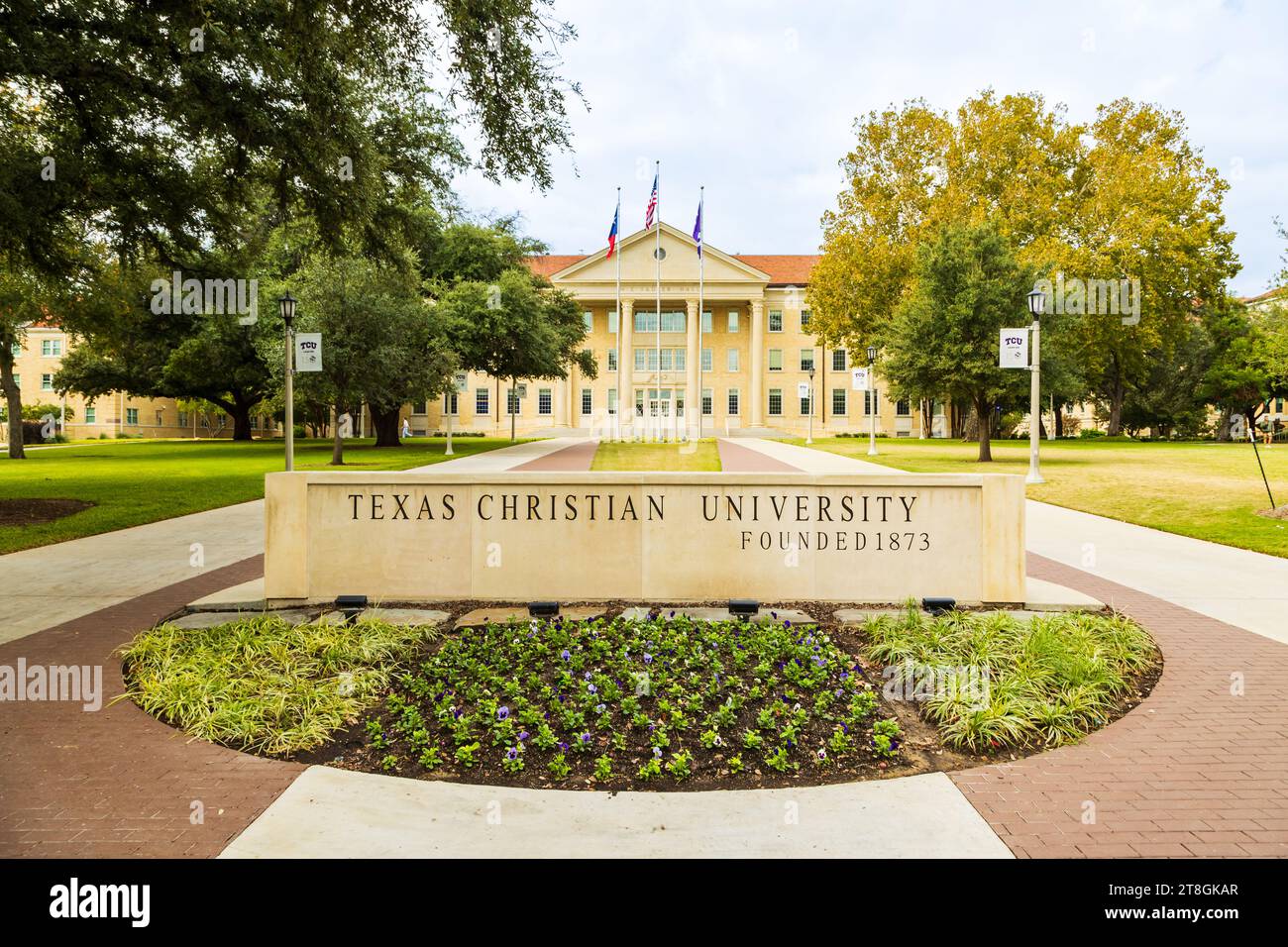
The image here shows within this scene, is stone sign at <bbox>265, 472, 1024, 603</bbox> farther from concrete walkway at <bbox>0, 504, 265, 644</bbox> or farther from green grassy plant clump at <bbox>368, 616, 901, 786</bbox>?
concrete walkway at <bbox>0, 504, 265, 644</bbox>

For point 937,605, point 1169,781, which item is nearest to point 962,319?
point 937,605

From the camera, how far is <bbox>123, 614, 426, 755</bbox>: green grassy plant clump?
4492mm

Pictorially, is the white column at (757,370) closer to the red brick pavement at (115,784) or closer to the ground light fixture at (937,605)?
the ground light fixture at (937,605)

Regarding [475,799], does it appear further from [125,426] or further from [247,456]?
[125,426]

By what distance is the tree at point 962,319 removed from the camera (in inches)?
1051

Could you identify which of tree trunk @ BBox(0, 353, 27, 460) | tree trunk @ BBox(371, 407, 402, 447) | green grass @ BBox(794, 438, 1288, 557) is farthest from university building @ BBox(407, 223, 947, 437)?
green grass @ BBox(794, 438, 1288, 557)

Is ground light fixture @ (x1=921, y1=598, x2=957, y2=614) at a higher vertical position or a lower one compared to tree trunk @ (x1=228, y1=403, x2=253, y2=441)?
lower

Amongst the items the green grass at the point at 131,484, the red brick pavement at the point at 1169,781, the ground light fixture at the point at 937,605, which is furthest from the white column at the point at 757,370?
the red brick pavement at the point at 1169,781

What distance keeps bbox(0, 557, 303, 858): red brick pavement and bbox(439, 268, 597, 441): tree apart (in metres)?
29.1

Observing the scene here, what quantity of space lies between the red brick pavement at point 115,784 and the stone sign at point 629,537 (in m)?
2.09

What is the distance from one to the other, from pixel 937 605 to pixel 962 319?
2256 centimetres

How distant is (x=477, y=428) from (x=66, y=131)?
6242 cm

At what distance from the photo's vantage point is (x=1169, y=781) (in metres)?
3.93

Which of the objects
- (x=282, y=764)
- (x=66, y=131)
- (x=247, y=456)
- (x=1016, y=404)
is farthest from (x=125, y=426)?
(x=282, y=764)
